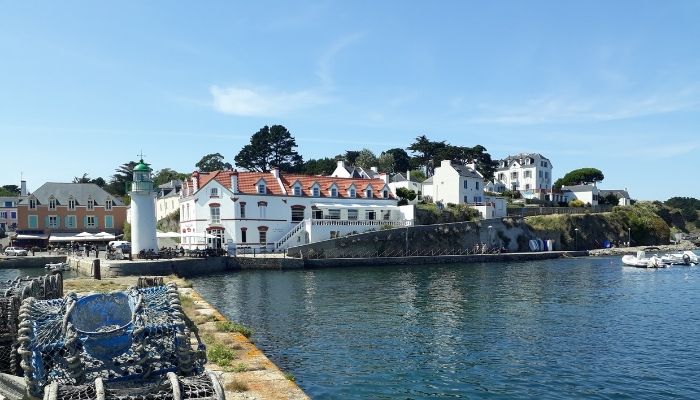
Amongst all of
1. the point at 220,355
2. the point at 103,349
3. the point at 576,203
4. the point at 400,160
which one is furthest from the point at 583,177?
the point at 103,349

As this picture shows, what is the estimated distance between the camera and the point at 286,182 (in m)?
64.8

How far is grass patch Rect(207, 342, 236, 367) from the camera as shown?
14.0 meters

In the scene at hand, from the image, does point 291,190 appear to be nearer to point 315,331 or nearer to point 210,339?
point 315,331

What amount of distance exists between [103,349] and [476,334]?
16.6 m

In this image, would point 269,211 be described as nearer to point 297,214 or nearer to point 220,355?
point 297,214

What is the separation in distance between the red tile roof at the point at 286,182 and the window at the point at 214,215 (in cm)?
277

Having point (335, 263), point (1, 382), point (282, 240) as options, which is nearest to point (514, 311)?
point (1, 382)

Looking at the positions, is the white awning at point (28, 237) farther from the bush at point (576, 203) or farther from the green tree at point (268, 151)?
the bush at point (576, 203)

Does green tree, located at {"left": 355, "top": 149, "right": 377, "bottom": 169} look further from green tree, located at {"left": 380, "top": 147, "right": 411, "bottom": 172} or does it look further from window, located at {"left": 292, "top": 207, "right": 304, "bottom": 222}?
window, located at {"left": 292, "top": 207, "right": 304, "bottom": 222}

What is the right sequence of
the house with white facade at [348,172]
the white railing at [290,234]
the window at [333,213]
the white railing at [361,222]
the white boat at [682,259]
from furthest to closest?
the house with white facade at [348,172] → the window at [333,213] → the white railing at [361,222] → the white railing at [290,234] → the white boat at [682,259]

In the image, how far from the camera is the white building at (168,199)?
287ft

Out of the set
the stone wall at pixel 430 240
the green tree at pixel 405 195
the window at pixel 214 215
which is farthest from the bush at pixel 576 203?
the window at pixel 214 215

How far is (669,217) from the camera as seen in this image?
109062 millimetres

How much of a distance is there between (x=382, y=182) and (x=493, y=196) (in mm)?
25594
